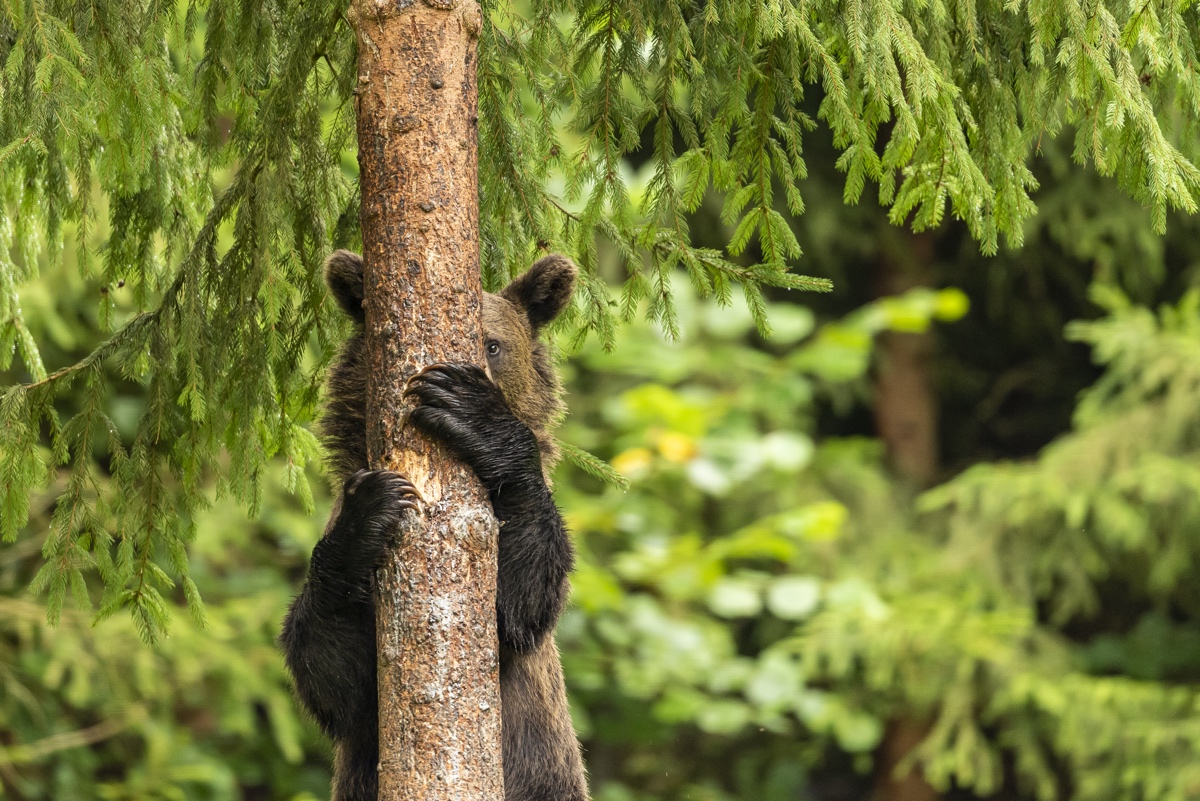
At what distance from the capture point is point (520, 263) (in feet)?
12.2


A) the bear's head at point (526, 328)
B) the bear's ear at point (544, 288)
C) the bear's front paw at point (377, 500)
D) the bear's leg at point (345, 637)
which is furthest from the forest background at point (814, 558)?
the bear's front paw at point (377, 500)

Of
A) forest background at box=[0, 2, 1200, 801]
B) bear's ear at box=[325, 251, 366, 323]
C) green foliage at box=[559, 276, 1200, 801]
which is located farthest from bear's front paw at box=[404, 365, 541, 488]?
green foliage at box=[559, 276, 1200, 801]

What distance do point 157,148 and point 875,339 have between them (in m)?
6.89

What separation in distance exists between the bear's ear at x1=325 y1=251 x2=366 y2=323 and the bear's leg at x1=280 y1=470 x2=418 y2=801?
60 cm

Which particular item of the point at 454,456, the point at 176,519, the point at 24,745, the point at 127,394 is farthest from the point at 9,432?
the point at 127,394

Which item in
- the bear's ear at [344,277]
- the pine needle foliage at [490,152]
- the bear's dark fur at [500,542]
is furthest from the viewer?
the bear's ear at [344,277]

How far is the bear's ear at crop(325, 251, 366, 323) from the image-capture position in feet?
9.93

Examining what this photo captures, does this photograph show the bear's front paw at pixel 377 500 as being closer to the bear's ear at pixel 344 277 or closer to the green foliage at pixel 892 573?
the bear's ear at pixel 344 277

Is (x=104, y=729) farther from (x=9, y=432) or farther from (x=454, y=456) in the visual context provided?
(x=454, y=456)

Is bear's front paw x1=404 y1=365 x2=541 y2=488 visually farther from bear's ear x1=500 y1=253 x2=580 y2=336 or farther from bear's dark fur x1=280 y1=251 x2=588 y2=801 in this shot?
bear's ear x1=500 y1=253 x2=580 y2=336

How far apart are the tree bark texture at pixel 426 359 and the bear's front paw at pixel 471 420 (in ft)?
0.11

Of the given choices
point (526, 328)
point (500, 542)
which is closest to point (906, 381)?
point (526, 328)

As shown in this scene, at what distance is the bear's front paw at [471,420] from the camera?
2502 mm

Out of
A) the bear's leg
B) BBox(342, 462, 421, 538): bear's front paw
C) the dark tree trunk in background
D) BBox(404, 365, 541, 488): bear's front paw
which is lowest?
the bear's leg
